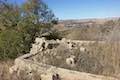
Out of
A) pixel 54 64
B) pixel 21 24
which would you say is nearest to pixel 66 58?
pixel 54 64

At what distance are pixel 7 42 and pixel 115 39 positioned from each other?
19.6ft

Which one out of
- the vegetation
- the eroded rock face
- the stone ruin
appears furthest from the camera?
the vegetation

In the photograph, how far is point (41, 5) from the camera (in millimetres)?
15828

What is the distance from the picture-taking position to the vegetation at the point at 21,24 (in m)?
12.0

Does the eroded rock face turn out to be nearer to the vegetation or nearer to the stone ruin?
the stone ruin

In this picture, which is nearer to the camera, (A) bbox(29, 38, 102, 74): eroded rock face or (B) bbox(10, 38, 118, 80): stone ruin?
(B) bbox(10, 38, 118, 80): stone ruin

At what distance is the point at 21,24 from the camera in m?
13.9

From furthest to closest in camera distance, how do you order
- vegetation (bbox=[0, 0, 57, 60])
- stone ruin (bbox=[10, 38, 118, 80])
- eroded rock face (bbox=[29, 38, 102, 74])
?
vegetation (bbox=[0, 0, 57, 60]), eroded rock face (bbox=[29, 38, 102, 74]), stone ruin (bbox=[10, 38, 118, 80])

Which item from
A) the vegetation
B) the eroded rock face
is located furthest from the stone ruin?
the vegetation

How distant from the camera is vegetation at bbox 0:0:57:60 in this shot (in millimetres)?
12042

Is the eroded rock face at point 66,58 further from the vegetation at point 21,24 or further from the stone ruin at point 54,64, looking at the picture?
the vegetation at point 21,24

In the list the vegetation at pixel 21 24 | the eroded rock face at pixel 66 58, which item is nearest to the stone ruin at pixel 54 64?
the eroded rock face at pixel 66 58

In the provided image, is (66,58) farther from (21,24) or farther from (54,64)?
(21,24)

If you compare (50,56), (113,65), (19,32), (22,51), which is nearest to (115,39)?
(113,65)
